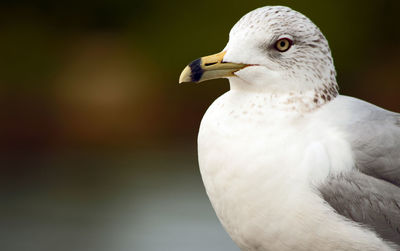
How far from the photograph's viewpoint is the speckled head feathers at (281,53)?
1438 millimetres

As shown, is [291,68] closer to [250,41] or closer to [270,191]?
[250,41]

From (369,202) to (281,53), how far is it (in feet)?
1.17

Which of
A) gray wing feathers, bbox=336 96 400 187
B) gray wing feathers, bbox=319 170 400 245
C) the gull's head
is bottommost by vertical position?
gray wing feathers, bbox=319 170 400 245

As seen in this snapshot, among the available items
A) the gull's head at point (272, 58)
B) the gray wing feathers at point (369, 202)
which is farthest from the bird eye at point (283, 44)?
the gray wing feathers at point (369, 202)

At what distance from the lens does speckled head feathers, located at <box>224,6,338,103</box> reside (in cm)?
144

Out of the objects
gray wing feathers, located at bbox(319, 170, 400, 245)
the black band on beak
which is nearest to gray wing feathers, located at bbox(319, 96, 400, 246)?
gray wing feathers, located at bbox(319, 170, 400, 245)

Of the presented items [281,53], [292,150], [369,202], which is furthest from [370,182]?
[281,53]

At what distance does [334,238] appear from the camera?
1.40 metres

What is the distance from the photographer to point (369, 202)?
142 centimetres

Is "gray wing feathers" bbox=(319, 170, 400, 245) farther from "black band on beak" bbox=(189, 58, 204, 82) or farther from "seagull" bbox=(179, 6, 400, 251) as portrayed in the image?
"black band on beak" bbox=(189, 58, 204, 82)

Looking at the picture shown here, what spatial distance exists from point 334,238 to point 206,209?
2697 mm

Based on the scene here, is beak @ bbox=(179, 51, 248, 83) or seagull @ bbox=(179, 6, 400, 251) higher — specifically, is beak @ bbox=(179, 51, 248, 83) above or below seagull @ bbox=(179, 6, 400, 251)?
above

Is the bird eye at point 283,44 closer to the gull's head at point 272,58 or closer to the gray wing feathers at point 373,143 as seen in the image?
the gull's head at point 272,58

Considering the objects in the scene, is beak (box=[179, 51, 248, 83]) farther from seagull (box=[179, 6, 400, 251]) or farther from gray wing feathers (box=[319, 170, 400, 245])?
gray wing feathers (box=[319, 170, 400, 245])
